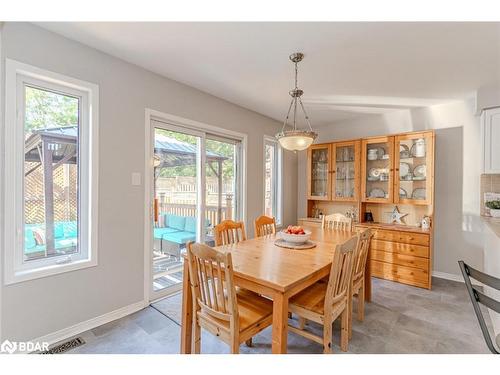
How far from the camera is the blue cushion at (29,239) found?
1928mm

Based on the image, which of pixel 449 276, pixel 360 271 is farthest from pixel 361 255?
pixel 449 276

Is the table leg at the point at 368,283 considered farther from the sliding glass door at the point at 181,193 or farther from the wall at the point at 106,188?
the wall at the point at 106,188

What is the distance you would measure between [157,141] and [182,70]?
2.66 ft

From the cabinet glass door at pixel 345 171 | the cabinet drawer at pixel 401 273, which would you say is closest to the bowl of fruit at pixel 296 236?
the cabinet drawer at pixel 401 273

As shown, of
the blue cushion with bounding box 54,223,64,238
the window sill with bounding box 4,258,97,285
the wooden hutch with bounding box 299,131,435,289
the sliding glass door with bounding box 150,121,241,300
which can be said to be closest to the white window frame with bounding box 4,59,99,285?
the window sill with bounding box 4,258,97,285

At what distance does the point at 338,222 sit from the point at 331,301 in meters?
1.66

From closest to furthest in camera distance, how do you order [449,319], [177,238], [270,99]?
[449,319]
[177,238]
[270,99]

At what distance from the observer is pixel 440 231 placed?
138 inches

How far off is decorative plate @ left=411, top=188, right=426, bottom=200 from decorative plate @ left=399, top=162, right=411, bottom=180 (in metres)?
0.24

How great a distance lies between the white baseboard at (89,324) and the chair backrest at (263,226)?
1425 mm

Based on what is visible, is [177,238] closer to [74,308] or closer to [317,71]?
[74,308]

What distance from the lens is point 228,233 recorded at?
2545mm
